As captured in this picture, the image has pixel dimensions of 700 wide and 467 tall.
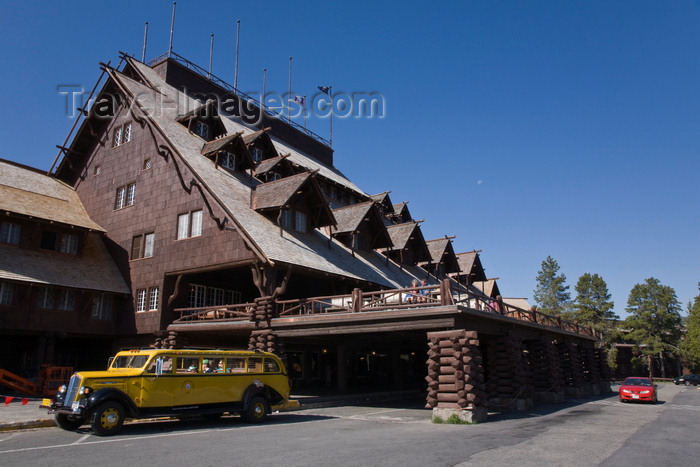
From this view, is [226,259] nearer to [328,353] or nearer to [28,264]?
[28,264]

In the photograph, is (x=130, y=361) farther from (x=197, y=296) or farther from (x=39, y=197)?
(x=39, y=197)

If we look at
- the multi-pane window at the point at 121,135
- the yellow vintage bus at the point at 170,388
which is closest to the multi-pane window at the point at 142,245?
the multi-pane window at the point at 121,135

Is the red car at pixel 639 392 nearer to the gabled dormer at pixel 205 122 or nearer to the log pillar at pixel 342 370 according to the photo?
the log pillar at pixel 342 370

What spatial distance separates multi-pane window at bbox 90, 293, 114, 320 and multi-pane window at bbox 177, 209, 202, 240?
5957mm

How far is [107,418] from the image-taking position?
44.3 ft

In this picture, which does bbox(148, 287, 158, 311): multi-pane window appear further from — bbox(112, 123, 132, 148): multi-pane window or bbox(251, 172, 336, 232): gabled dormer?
bbox(112, 123, 132, 148): multi-pane window

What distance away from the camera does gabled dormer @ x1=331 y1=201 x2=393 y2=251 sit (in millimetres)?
32188

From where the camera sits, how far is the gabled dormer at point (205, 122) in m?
32.4

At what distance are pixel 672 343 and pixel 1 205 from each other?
8045cm

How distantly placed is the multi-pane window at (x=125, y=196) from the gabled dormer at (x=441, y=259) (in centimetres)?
2193

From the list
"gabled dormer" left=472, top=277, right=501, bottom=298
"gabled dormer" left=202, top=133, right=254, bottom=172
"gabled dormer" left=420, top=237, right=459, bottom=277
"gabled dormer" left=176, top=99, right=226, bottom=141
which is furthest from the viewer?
"gabled dormer" left=472, top=277, right=501, bottom=298

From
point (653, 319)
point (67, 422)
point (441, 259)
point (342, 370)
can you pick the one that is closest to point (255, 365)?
point (67, 422)

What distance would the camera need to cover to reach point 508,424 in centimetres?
1692

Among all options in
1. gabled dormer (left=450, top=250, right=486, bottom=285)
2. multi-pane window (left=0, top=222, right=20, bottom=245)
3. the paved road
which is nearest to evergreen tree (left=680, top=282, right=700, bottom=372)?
gabled dormer (left=450, top=250, right=486, bottom=285)
